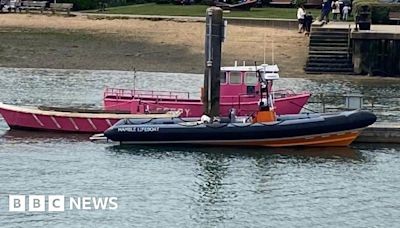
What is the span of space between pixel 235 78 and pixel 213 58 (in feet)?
5.96

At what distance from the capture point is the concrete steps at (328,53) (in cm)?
4897

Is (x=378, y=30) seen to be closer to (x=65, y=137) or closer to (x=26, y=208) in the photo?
(x=65, y=137)

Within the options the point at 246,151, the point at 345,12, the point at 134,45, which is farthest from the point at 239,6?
the point at 246,151

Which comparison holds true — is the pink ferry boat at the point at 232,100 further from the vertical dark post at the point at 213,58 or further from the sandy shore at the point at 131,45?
the sandy shore at the point at 131,45

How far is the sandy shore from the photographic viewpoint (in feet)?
162

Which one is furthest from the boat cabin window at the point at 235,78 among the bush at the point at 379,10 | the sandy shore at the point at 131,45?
the bush at the point at 379,10

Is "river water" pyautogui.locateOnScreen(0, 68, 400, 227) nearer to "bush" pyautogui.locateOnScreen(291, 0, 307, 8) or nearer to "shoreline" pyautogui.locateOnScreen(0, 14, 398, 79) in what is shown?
"shoreline" pyautogui.locateOnScreen(0, 14, 398, 79)

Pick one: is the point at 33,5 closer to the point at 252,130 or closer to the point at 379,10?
the point at 379,10

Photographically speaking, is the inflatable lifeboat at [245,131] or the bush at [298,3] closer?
the inflatable lifeboat at [245,131]

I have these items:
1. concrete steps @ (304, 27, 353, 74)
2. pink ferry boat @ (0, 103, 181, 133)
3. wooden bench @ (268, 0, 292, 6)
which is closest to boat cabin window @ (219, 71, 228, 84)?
pink ferry boat @ (0, 103, 181, 133)

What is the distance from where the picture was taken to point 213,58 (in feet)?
112

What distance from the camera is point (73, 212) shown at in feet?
89.0

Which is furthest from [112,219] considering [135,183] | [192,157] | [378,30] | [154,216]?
[378,30]

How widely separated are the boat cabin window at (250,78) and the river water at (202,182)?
9.14 feet
